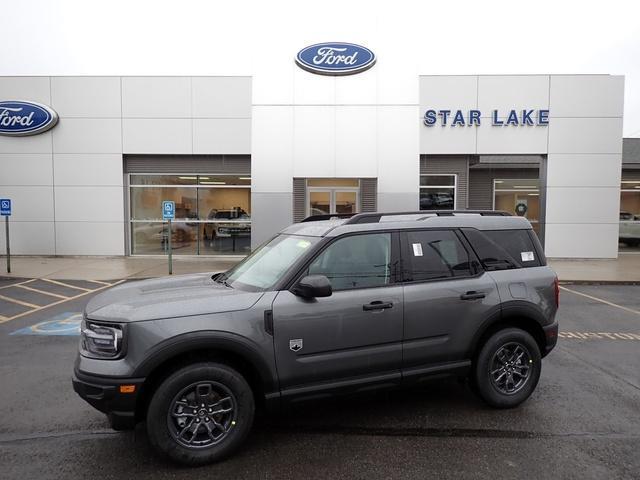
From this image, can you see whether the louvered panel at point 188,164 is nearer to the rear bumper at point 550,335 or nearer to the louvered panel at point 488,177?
the louvered panel at point 488,177

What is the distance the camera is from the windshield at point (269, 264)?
3745 millimetres

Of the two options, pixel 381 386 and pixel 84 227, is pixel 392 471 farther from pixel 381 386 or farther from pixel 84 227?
pixel 84 227

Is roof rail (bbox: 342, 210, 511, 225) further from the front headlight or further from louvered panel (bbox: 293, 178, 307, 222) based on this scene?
louvered panel (bbox: 293, 178, 307, 222)

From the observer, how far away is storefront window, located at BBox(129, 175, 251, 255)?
685 inches

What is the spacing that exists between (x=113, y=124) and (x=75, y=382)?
15.4 meters

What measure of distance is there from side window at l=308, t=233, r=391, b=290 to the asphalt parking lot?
1062mm

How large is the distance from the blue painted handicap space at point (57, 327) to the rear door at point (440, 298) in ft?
17.8

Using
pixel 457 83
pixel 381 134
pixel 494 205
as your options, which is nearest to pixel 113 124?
pixel 381 134

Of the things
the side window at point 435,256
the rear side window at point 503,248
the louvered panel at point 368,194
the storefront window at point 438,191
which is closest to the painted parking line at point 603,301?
the rear side window at point 503,248

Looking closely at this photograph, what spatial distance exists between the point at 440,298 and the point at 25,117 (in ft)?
58.3

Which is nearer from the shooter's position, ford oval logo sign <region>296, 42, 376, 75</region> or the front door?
the front door

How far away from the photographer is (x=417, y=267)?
3.93 metres

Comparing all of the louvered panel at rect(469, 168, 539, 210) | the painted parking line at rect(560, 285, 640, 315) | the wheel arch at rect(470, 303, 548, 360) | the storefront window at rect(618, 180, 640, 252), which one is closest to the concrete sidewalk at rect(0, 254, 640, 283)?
the painted parking line at rect(560, 285, 640, 315)

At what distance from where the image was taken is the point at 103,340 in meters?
3.18
